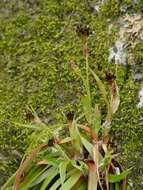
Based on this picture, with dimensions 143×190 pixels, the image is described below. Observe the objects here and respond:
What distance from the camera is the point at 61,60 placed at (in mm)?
3830

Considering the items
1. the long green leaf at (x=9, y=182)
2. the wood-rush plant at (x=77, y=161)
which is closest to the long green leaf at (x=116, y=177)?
the wood-rush plant at (x=77, y=161)

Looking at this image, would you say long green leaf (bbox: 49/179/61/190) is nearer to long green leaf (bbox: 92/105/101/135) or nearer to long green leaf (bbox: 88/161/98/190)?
long green leaf (bbox: 88/161/98/190)

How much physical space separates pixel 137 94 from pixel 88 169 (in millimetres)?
738

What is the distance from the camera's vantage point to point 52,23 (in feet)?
13.2

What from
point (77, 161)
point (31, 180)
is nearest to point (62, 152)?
point (77, 161)

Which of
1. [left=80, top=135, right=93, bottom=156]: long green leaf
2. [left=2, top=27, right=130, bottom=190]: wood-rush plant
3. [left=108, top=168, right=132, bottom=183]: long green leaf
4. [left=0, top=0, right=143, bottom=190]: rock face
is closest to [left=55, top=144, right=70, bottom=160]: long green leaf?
[left=2, top=27, right=130, bottom=190]: wood-rush plant

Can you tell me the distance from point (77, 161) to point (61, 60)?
103 cm

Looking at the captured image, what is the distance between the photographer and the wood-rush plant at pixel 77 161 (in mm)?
2893

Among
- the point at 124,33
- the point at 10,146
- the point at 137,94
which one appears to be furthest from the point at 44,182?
the point at 124,33

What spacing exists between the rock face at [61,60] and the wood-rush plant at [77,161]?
287 millimetres

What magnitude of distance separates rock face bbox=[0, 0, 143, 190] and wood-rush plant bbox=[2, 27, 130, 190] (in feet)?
0.94

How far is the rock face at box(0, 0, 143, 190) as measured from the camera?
3428 millimetres

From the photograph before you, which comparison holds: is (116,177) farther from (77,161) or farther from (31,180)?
(31,180)

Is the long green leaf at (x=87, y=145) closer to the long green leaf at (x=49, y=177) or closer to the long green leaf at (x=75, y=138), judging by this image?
the long green leaf at (x=75, y=138)
